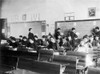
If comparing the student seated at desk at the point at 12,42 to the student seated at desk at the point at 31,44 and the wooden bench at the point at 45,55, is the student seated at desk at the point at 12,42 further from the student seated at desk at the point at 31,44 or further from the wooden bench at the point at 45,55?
the wooden bench at the point at 45,55

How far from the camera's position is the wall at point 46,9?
3.31 meters

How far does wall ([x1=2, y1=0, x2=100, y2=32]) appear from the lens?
3.31m

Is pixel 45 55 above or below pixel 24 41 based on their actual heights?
below

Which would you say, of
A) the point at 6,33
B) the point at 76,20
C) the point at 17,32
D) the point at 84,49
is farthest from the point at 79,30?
the point at 6,33

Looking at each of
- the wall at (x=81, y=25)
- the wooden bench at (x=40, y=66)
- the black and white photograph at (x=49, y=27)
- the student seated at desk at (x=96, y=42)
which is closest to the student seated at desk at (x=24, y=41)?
the black and white photograph at (x=49, y=27)

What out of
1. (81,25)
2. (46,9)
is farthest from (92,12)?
(46,9)

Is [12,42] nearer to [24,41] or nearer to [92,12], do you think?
[24,41]

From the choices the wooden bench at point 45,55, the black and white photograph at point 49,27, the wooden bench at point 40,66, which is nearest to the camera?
the wooden bench at point 40,66

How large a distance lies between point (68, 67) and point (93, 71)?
26.4 inches

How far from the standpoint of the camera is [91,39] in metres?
3.39

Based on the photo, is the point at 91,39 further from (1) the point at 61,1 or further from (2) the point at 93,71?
(2) the point at 93,71

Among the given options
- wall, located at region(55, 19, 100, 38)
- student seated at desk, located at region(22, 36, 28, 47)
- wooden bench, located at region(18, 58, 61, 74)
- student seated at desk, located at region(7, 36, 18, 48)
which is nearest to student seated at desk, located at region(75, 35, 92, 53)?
wall, located at region(55, 19, 100, 38)

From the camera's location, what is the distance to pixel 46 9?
3.57 meters

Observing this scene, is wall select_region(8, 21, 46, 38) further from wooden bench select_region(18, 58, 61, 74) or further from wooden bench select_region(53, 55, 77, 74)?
wooden bench select_region(53, 55, 77, 74)
